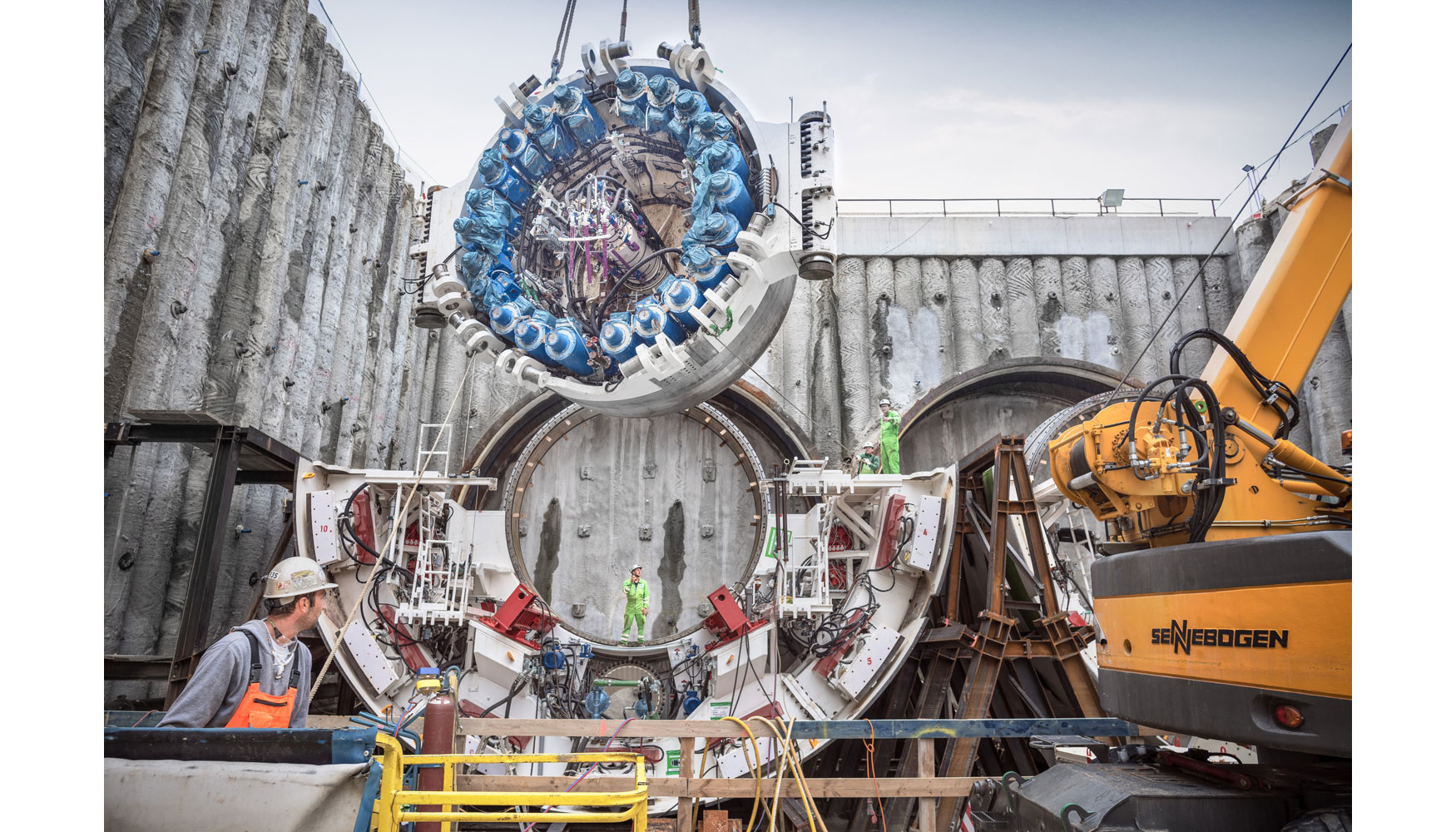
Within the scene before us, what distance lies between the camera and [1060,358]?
452 inches

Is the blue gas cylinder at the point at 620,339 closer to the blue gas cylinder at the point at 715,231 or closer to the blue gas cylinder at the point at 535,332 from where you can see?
the blue gas cylinder at the point at 535,332

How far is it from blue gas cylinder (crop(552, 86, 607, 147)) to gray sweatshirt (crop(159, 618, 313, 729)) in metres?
4.39

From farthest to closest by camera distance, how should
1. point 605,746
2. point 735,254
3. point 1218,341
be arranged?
point 605,746
point 735,254
point 1218,341

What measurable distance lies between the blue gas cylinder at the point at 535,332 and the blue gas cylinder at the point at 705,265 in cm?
120

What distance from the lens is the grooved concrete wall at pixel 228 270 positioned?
6.35 m

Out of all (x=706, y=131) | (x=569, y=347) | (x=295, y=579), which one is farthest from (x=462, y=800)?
(x=706, y=131)

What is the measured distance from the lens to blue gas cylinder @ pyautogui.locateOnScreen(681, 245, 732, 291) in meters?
5.79

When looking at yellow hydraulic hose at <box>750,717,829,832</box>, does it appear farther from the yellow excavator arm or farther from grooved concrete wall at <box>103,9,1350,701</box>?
grooved concrete wall at <box>103,9,1350,701</box>

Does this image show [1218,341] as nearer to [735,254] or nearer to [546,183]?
[735,254]

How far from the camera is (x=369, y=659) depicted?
22.8 feet

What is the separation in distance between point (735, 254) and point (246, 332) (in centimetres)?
511

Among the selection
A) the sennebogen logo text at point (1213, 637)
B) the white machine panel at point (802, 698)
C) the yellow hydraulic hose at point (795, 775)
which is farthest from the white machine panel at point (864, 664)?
the sennebogen logo text at point (1213, 637)
